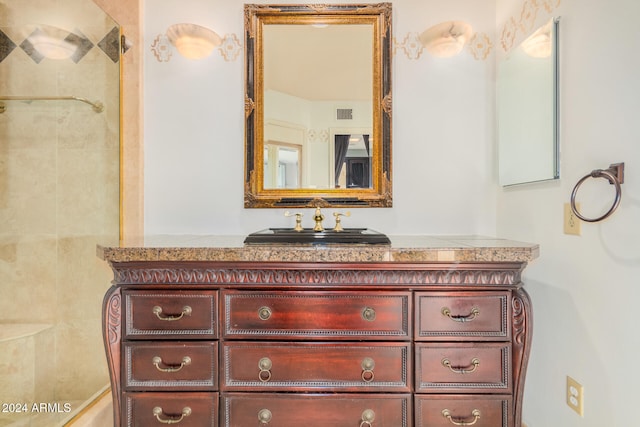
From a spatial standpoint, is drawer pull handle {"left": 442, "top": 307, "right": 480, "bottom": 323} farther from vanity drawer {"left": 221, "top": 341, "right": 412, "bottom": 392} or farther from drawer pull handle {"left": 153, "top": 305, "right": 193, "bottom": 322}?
drawer pull handle {"left": 153, "top": 305, "right": 193, "bottom": 322}

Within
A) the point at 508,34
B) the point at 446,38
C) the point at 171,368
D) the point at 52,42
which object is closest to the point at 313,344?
the point at 171,368

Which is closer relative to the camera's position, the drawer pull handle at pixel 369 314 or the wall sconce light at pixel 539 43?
the drawer pull handle at pixel 369 314

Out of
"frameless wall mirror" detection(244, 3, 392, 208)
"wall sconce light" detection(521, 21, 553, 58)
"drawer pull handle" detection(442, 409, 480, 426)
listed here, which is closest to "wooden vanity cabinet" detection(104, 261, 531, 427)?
"drawer pull handle" detection(442, 409, 480, 426)

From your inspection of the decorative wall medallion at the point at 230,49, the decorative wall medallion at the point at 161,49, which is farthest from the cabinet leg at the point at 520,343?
the decorative wall medallion at the point at 161,49

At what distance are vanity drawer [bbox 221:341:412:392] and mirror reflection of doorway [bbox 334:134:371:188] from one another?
0.89 meters

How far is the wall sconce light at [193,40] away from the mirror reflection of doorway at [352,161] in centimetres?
85

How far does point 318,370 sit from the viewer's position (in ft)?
3.86

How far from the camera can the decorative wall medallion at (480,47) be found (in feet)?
5.84

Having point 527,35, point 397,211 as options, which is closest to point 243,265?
point 397,211

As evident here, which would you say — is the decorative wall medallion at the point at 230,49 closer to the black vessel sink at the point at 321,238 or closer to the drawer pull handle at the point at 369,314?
the black vessel sink at the point at 321,238

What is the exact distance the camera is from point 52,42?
1720mm

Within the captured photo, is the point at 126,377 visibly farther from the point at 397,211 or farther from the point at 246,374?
the point at 397,211

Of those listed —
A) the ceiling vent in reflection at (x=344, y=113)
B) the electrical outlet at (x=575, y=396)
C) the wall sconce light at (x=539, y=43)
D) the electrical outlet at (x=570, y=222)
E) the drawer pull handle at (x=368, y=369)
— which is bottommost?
the electrical outlet at (x=575, y=396)

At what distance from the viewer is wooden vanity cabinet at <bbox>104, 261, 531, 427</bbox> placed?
117 cm
